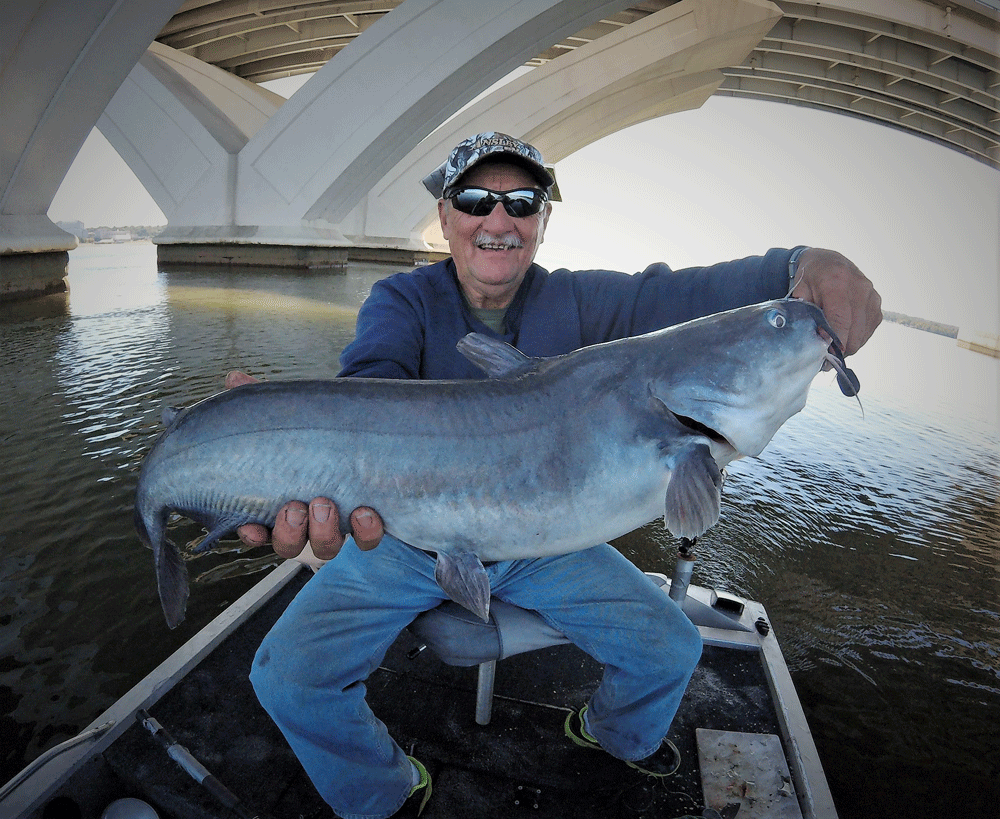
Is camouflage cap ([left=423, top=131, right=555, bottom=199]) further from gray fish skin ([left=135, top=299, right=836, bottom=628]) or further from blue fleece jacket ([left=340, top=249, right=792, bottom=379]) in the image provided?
gray fish skin ([left=135, top=299, right=836, bottom=628])

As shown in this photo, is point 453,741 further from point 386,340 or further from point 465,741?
point 386,340

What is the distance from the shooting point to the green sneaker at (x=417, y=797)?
2.37 metres

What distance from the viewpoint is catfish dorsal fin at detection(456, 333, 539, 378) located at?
2.27 meters

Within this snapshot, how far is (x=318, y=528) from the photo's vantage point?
7.06 feet

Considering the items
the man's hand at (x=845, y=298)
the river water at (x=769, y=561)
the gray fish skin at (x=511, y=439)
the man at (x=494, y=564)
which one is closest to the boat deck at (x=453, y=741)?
Answer: the man at (x=494, y=564)

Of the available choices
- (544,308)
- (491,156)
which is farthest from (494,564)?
(491,156)

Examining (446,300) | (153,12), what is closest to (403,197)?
(153,12)

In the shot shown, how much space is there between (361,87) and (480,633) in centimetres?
2286

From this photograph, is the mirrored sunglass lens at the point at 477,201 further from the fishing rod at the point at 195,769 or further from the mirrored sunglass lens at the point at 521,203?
the fishing rod at the point at 195,769

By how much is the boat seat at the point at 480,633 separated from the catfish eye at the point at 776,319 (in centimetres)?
142

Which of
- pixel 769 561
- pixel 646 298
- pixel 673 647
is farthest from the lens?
pixel 769 561

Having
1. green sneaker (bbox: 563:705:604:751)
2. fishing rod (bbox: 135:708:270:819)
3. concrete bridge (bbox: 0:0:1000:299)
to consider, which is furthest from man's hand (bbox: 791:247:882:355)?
concrete bridge (bbox: 0:0:1000:299)

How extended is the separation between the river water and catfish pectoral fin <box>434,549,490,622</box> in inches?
79.0

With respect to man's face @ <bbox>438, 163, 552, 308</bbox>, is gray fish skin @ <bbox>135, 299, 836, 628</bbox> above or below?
below
